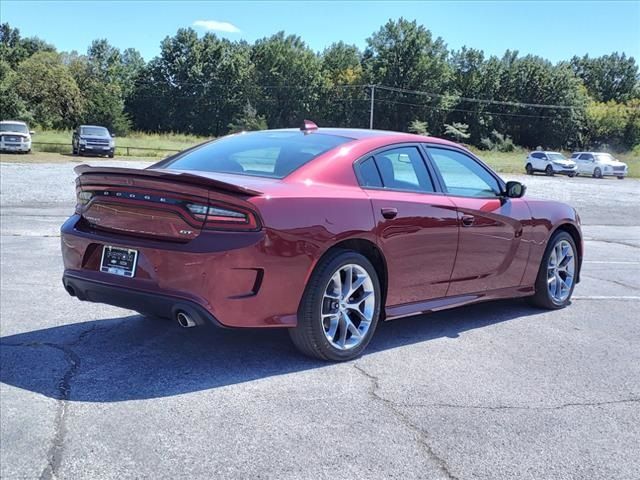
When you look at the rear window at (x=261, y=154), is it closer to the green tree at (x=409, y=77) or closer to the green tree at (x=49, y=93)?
the green tree at (x=49, y=93)

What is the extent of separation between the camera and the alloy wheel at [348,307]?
4.40 meters

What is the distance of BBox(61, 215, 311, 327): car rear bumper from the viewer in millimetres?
3873

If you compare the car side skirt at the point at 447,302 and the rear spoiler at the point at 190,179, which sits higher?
the rear spoiler at the point at 190,179

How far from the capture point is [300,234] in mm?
4086

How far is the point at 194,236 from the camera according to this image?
3953mm

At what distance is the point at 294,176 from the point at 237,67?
89.4 m

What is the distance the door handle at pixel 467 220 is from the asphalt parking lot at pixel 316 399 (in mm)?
883

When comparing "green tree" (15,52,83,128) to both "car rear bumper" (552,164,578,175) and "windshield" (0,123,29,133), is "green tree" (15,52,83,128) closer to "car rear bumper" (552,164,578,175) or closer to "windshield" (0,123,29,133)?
"windshield" (0,123,29,133)

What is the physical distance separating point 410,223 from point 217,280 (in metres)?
1.56

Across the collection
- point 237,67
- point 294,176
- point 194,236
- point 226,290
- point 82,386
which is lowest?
point 82,386

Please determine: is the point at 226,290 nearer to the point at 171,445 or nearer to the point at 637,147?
the point at 171,445

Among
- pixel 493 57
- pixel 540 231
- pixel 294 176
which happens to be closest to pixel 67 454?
pixel 294 176

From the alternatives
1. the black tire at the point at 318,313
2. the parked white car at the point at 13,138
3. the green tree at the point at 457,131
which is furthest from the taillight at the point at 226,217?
the green tree at the point at 457,131

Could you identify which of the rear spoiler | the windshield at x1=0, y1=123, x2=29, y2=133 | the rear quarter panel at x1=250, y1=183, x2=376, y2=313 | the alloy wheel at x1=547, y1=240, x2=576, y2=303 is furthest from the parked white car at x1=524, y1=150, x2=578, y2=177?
the rear spoiler
